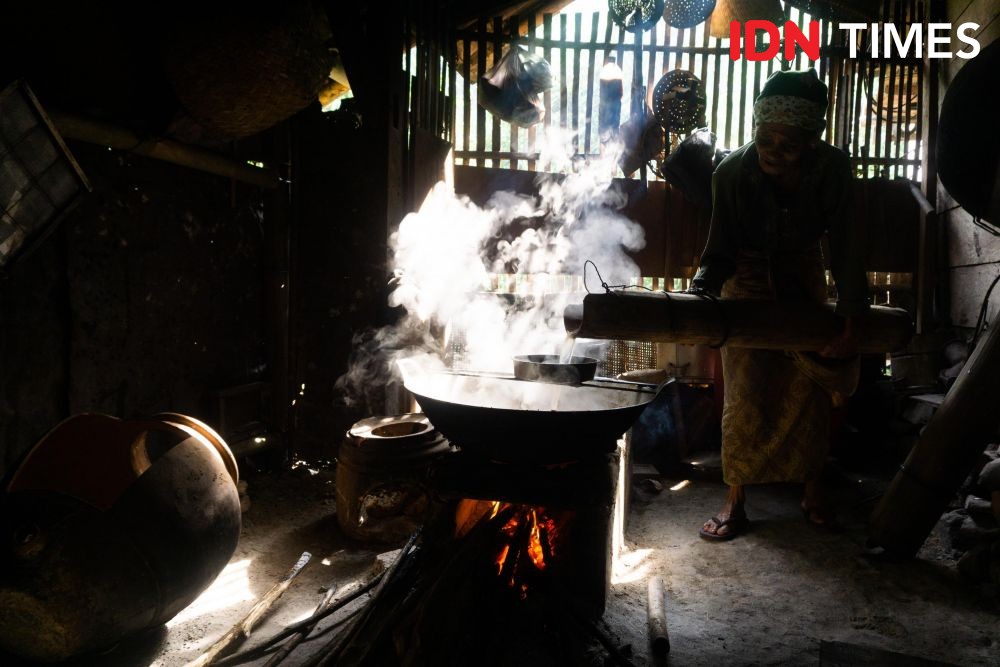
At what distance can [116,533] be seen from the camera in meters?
2.41

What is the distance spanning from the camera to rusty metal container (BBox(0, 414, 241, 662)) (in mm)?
2279

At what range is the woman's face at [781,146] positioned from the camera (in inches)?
138

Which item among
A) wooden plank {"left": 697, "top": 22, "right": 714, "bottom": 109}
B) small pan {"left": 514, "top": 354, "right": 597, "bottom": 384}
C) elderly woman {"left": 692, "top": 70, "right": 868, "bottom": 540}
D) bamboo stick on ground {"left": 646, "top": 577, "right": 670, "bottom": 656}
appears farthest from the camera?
wooden plank {"left": 697, "top": 22, "right": 714, "bottom": 109}

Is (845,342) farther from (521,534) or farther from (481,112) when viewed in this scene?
(481,112)

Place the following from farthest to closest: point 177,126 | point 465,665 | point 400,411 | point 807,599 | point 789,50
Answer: point 789,50 → point 400,411 → point 177,126 → point 807,599 → point 465,665

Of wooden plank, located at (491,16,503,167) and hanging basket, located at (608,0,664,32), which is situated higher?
hanging basket, located at (608,0,664,32)

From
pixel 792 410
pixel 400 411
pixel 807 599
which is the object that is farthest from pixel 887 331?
pixel 400 411

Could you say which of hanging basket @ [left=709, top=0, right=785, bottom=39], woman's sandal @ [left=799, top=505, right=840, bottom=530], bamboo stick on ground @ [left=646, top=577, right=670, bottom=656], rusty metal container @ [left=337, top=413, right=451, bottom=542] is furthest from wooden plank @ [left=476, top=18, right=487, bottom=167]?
bamboo stick on ground @ [left=646, top=577, right=670, bottom=656]

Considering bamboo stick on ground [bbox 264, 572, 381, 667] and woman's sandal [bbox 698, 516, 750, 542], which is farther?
woman's sandal [bbox 698, 516, 750, 542]

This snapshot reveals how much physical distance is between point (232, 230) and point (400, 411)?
212 cm

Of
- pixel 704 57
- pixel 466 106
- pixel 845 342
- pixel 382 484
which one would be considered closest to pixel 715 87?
pixel 704 57

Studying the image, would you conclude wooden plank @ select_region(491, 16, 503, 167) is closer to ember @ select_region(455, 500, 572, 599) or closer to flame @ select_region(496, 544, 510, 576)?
ember @ select_region(455, 500, 572, 599)

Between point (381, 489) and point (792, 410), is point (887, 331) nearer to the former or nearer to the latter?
point (792, 410)

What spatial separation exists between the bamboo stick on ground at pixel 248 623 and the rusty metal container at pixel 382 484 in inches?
19.9
